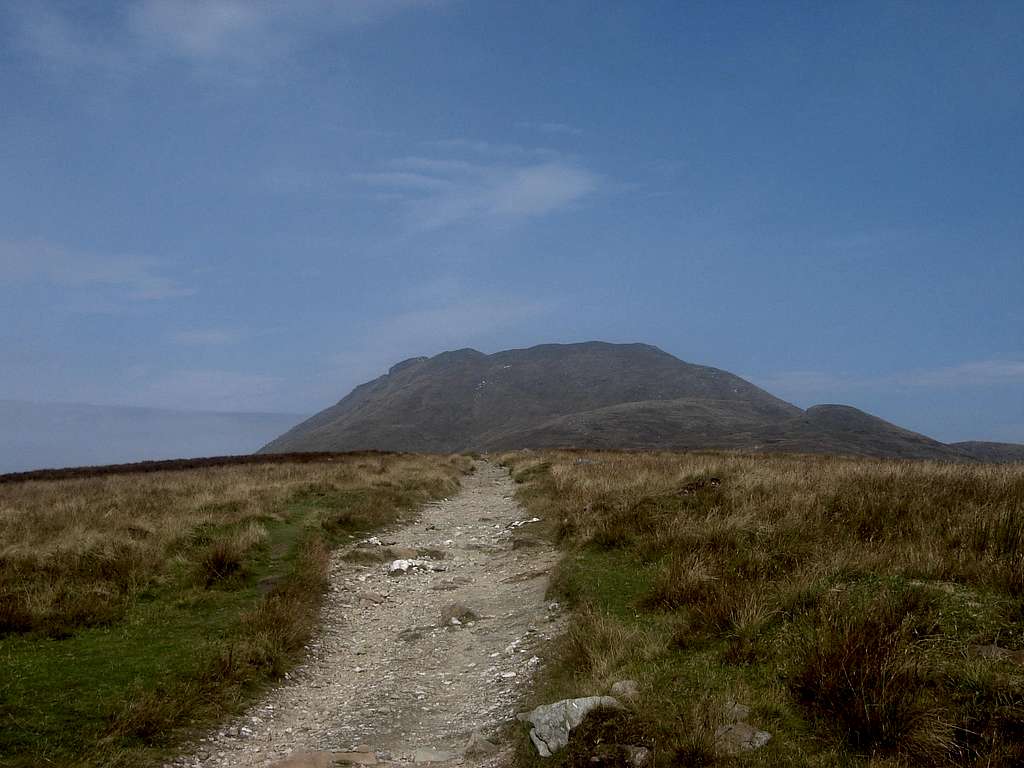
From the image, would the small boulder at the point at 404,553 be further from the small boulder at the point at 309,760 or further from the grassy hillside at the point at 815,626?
the small boulder at the point at 309,760

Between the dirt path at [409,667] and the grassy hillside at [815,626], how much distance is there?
0.94 meters

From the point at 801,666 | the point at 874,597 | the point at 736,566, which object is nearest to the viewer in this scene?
the point at 801,666

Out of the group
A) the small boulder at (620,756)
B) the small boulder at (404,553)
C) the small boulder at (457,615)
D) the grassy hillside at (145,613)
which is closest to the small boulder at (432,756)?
the small boulder at (620,756)

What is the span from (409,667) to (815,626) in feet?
18.9

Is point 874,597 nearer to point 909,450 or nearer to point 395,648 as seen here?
point 395,648

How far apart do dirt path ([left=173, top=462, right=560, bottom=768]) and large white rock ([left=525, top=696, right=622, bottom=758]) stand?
0.70 meters

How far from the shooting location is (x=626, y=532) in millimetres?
13180

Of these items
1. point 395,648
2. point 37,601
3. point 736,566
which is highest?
point 736,566

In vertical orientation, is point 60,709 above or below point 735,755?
below

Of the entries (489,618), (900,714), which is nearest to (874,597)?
(900,714)

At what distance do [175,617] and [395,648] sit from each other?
12.1 feet

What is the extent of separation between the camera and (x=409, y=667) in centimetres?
963

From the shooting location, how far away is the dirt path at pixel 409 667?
709 centimetres

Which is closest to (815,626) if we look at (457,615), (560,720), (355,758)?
(560,720)
